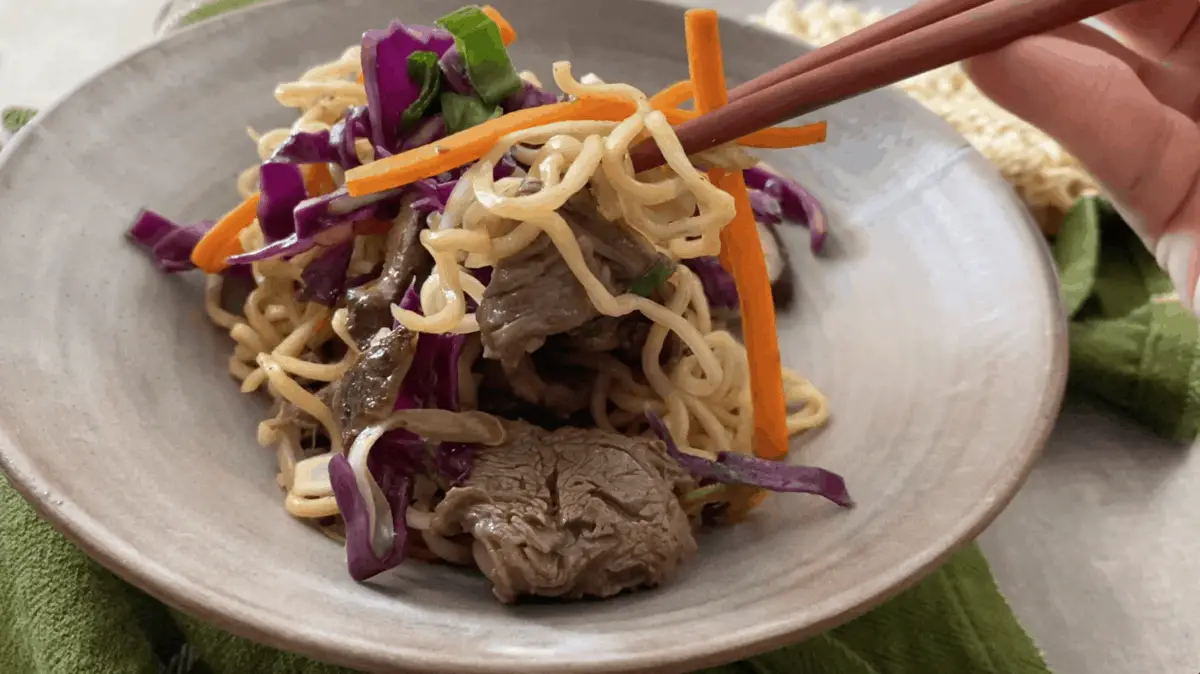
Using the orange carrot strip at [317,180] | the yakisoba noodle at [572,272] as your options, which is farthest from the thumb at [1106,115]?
the orange carrot strip at [317,180]

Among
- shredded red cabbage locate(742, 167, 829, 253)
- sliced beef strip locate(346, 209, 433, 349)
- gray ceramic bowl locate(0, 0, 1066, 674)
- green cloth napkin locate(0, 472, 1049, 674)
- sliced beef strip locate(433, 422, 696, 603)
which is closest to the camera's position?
gray ceramic bowl locate(0, 0, 1066, 674)

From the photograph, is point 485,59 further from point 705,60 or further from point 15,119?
point 15,119

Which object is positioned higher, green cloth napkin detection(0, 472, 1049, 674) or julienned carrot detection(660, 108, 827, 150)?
julienned carrot detection(660, 108, 827, 150)

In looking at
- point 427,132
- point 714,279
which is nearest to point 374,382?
point 427,132

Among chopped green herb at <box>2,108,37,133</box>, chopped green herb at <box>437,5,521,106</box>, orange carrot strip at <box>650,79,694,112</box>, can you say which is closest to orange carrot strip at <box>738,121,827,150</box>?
orange carrot strip at <box>650,79,694,112</box>

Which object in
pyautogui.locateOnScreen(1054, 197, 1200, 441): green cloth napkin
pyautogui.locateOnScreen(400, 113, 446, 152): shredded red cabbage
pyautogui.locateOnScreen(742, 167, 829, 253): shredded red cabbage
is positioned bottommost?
pyautogui.locateOnScreen(1054, 197, 1200, 441): green cloth napkin

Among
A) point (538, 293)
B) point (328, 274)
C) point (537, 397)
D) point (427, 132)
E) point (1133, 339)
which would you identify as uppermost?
point (427, 132)

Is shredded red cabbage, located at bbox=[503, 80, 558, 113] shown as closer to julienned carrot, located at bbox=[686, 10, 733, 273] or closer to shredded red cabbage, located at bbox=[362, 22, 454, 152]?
shredded red cabbage, located at bbox=[362, 22, 454, 152]

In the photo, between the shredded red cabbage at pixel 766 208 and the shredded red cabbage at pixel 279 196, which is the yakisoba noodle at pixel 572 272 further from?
the shredded red cabbage at pixel 766 208
